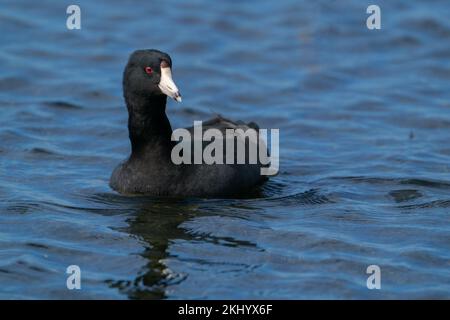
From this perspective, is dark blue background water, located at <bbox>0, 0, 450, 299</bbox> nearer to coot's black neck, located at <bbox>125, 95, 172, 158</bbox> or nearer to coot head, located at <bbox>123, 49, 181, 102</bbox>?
coot's black neck, located at <bbox>125, 95, 172, 158</bbox>

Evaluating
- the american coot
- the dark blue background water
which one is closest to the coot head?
the american coot

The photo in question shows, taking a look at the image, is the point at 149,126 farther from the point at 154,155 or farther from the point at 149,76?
the point at 149,76

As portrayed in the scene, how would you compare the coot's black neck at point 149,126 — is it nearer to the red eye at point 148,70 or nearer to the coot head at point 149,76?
the coot head at point 149,76

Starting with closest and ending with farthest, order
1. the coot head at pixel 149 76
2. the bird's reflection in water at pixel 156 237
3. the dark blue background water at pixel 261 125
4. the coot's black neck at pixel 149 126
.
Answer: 1. the bird's reflection in water at pixel 156 237
2. the dark blue background water at pixel 261 125
3. the coot head at pixel 149 76
4. the coot's black neck at pixel 149 126

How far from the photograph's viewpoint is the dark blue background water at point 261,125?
879 cm

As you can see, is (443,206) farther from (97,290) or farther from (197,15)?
(197,15)

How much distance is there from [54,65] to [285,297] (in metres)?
7.56

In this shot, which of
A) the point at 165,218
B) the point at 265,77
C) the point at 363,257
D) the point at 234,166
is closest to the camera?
the point at 363,257

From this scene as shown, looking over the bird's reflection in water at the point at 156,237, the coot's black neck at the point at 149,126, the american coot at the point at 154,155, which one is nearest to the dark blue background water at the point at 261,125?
the bird's reflection in water at the point at 156,237

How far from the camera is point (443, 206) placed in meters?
10.3

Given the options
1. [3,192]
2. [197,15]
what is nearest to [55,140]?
[3,192]

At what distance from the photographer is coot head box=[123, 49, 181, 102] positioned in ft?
32.3

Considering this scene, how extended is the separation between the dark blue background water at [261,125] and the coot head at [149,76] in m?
1.01

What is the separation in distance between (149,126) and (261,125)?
3200mm
